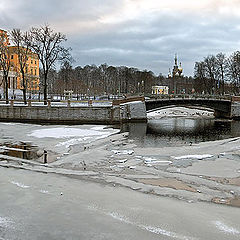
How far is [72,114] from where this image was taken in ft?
149

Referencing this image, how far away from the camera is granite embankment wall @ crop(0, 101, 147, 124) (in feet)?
147

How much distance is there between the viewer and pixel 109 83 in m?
115

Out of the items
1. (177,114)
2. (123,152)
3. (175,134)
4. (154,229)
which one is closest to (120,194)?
(154,229)

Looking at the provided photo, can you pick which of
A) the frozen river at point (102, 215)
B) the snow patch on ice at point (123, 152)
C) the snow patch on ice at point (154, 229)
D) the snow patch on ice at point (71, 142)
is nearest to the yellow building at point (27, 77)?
the snow patch on ice at point (71, 142)

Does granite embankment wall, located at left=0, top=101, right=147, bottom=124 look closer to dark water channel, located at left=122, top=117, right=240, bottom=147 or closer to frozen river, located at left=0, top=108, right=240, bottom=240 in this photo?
dark water channel, located at left=122, top=117, right=240, bottom=147

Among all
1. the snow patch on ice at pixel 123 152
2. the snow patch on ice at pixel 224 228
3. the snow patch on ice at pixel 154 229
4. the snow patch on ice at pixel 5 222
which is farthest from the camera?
the snow patch on ice at pixel 123 152

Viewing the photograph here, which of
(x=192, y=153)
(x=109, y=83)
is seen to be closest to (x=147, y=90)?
(x=109, y=83)

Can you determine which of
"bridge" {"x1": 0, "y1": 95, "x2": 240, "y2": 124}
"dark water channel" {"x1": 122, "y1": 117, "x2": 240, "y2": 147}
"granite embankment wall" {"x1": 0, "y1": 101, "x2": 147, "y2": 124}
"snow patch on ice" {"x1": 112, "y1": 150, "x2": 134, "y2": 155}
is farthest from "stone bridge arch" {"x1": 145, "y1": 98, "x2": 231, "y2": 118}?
"snow patch on ice" {"x1": 112, "y1": 150, "x2": 134, "y2": 155}

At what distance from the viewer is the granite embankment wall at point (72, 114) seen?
147 ft

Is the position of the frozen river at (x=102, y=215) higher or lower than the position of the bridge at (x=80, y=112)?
lower

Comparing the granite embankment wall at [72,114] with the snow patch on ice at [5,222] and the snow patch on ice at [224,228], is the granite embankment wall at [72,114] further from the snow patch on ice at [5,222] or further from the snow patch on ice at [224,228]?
the snow patch on ice at [224,228]

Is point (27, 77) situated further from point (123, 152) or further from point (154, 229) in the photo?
point (154, 229)

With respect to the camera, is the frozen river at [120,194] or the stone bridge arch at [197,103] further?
the stone bridge arch at [197,103]

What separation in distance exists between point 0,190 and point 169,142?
18428 mm
